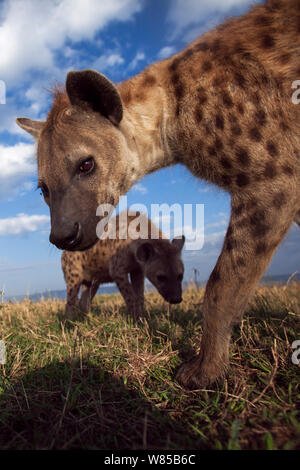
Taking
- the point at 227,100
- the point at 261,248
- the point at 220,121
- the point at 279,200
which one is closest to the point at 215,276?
the point at 261,248

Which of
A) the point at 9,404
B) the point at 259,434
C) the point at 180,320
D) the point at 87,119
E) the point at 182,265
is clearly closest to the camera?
the point at 259,434

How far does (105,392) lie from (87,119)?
206 cm

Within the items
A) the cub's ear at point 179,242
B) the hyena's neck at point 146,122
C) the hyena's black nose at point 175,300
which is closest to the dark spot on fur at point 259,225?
the hyena's neck at point 146,122

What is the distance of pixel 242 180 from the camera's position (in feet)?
7.72

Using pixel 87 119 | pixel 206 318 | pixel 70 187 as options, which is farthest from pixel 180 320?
pixel 87 119

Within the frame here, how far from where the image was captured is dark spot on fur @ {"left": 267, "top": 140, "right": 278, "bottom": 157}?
228 centimetres

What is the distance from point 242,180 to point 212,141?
34 centimetres

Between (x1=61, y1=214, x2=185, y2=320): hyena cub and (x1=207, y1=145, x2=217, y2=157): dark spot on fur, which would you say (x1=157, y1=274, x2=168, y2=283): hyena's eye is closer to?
(x1=61, y1=214, x2=185, y2=320): hyena cub

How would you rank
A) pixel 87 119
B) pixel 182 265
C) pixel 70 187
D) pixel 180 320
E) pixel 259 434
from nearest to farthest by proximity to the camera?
pixel 259 434
pixel 70 187
pixel 87 119
pixel 180 320
pixel 182 265

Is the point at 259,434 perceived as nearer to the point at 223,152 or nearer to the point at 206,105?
the point at 223,152

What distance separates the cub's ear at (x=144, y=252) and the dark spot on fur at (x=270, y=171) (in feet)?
12.9

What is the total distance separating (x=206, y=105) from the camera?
2451mm

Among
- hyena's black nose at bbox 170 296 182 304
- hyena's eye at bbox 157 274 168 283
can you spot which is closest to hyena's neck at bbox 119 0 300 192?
hyena's black nose at bbox 170 296 182 304

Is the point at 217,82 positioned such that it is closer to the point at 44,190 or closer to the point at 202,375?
the point at 44,190
